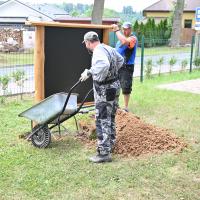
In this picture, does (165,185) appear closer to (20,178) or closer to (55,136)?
(20,178)

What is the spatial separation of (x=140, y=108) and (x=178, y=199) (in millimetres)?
4778

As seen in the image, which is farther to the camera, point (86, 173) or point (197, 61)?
point (197, 61)

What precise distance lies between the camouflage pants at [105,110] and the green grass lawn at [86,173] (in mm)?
293

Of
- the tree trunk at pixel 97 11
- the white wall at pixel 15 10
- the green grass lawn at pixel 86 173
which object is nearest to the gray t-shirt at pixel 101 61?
the green grass lawn at pixel 86 173

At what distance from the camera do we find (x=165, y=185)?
200 inches

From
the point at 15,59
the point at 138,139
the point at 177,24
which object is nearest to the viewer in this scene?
the point at 138,139

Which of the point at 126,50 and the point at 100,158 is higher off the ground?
the point at 126,50

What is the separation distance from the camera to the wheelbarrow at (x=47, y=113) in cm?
612

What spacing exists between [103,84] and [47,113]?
1054mm

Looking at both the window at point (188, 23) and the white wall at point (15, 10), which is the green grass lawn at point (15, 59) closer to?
the white wall at point (15, 10)

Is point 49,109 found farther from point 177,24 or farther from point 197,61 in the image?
point 177,24

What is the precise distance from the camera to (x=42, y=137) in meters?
6.33

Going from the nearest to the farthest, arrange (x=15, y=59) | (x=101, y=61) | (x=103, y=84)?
1. (x=101, y=61)
2. (x=103, y=84)
3. (x=15, y=59)

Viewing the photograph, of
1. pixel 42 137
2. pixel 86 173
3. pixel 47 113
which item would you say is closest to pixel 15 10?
pixel 42 137
